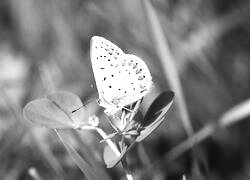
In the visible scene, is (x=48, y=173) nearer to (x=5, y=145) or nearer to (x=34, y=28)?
(x=5, y=145)

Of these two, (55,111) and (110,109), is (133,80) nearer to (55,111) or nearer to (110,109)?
(110,109)

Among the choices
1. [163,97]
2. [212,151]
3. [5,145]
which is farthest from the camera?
[212,151]

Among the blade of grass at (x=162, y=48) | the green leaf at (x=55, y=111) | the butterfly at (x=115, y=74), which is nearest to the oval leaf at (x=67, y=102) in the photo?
the green leaf at (x=55, y=111)

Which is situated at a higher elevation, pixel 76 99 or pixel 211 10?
pixel 76 99

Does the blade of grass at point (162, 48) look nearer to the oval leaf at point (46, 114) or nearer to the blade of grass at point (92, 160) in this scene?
the blade of grass at point (92, 160)

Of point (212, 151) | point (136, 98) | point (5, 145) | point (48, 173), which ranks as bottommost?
point (212, 151)

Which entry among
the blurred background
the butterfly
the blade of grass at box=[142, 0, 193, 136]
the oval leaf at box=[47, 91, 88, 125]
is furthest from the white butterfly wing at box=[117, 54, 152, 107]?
the blade of grass at box=[142, 0, 193, 136]

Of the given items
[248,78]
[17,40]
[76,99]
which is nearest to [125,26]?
[248,78]
